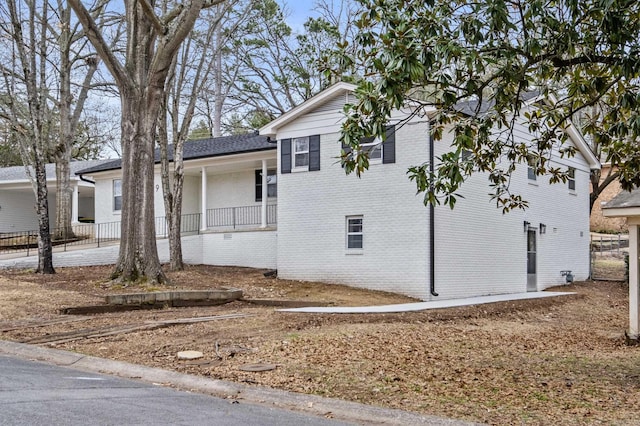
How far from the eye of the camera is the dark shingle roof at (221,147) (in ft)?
76.1

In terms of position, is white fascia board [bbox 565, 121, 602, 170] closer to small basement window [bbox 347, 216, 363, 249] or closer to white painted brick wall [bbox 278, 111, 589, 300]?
white painted brick wall [bbox 278, 111, 589, 300]

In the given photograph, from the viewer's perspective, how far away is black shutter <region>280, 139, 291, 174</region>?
20.4 metres

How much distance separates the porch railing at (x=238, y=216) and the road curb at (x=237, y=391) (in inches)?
574

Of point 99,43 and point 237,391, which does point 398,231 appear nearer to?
point 99,43

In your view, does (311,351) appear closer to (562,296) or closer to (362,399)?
(362,399)

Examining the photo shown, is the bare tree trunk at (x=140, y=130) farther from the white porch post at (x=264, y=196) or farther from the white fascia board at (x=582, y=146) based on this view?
the white fascia board at (x=582, y=146)

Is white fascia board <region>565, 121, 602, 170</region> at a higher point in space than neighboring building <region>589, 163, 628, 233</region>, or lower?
higher

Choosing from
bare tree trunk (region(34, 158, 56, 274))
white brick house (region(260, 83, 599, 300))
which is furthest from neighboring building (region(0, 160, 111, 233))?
white brick house (region(260, 83, 599, 300))

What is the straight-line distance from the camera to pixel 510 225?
2098 cm

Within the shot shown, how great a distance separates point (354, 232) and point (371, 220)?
0.73 m

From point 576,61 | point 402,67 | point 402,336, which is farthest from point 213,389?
point 576,61

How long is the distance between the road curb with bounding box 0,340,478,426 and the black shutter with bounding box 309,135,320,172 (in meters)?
12.0

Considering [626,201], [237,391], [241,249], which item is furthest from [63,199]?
[626,201]

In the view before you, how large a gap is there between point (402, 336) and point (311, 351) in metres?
2.51
